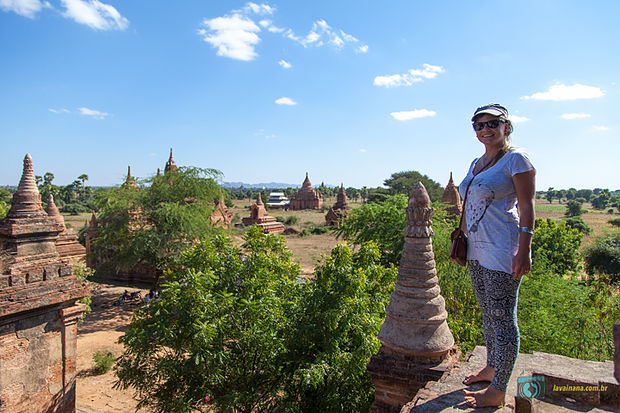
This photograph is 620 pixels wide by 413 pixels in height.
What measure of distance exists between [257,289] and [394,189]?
155 ft

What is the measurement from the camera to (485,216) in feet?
9.31

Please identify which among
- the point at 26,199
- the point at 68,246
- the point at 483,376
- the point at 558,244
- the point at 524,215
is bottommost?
the point at 558,244

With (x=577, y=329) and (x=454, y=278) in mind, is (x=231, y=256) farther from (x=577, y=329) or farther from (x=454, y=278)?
(x=577, y=329)

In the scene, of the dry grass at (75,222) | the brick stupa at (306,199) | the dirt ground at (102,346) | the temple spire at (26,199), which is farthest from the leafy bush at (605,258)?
the brick stupa at (306,199)

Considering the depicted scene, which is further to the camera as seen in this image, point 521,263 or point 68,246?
point 68,246

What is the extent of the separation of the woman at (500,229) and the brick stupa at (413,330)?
106 centimetres

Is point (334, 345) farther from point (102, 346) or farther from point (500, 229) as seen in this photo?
point (102, 346)

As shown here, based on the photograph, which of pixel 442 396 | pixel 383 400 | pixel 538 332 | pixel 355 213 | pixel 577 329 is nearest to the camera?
pixel 442 396

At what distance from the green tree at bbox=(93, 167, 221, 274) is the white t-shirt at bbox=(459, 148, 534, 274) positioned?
1399 cm

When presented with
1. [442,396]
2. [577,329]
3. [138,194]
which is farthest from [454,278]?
[138,194]

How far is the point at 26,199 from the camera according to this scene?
6.10 m

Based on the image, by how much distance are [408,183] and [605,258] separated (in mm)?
32478

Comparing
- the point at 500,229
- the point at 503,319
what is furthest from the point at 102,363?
the point at 500,229

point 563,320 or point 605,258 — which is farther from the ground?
point 563,320
